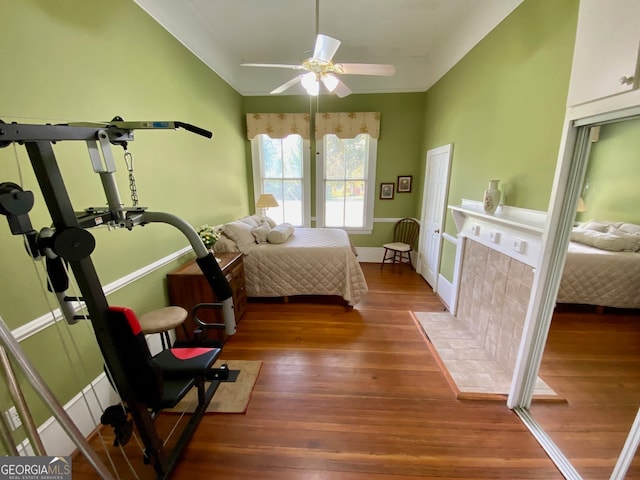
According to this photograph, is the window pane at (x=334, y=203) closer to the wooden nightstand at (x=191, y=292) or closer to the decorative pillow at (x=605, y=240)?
the wooden nightstand at (x=191, y=292)

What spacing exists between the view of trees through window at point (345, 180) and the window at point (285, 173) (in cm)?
38

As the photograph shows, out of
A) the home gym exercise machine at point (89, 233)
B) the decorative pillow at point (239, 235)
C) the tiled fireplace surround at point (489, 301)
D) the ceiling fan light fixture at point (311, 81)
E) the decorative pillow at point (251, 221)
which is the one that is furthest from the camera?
the decorative pillow at point (251, 221)

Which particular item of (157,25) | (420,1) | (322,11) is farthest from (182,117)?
(420,1)

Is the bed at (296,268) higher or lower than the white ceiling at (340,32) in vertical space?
lower

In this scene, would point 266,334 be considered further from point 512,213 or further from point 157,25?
point 157,25

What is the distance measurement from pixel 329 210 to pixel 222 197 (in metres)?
1.94

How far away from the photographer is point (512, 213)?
204 cm

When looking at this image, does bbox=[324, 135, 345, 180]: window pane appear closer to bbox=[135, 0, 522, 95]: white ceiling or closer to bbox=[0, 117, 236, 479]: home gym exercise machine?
bbox=[135, 0, 522, 95]: white ceiling

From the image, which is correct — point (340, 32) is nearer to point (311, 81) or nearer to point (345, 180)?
point (311, 81)

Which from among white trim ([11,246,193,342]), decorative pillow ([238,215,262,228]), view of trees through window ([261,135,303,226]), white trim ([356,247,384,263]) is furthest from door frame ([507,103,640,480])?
view of trees through window ([261,135,303,226])

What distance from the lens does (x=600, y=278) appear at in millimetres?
1466

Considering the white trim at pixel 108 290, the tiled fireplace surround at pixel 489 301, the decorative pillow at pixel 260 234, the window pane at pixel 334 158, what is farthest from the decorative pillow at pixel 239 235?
the tiled fireplace surround at pixel 489 301

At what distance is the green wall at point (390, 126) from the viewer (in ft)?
14.2

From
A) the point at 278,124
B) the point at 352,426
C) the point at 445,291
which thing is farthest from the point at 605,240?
the point at 278,124
